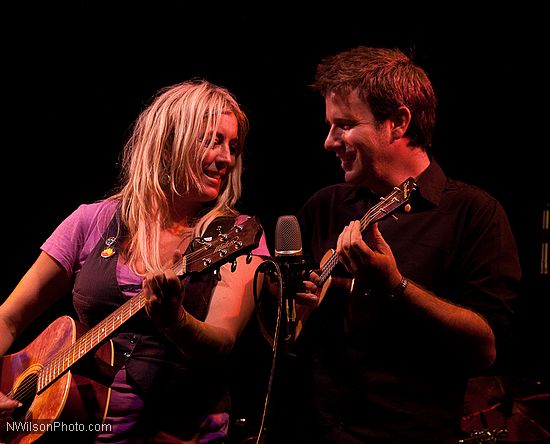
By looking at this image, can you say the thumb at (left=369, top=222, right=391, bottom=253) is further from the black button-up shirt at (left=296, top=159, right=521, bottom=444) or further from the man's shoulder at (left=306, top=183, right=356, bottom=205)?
the man's shoulder at (left=306, top=183, right=356, bottom=205)

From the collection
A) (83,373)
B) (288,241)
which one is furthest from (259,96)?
(288,241)

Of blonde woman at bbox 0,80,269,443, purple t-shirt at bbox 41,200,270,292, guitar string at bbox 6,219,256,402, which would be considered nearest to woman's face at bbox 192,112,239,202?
blonde woman at bbox 0,80,269,443

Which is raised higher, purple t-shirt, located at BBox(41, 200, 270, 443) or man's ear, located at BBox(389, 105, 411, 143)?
man's ear, located at BBox(389, 105, 411, 143)

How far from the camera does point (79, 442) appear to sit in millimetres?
2270

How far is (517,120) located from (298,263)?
9.08 ft

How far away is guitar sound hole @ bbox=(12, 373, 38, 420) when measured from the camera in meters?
2.54

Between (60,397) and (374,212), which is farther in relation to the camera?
(60,397)

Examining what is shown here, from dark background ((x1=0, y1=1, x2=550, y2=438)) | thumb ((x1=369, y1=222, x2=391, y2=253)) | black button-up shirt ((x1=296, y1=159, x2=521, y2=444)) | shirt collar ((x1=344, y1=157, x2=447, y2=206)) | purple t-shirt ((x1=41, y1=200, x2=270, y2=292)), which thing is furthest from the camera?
dark background ((x1=0, y1=1, x2=550, y2=438))

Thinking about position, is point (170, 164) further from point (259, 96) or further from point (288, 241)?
point (259, 96)

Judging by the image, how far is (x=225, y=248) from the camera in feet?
7.34

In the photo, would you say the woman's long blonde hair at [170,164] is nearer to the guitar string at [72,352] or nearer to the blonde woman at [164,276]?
the blonde woman at [164,276]

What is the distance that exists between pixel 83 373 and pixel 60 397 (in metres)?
0.13

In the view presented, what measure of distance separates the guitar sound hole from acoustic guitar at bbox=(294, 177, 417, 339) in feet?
3.51

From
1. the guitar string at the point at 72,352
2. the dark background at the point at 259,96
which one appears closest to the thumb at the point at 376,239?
the guitar string at the point at 72,352
